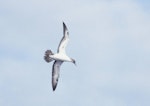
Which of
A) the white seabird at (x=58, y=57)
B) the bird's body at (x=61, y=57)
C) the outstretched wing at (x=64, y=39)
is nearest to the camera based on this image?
the white seabird at (x=58, y=57)

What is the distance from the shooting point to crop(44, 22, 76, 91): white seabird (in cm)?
3017

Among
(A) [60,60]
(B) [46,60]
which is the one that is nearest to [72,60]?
A: (A) [60,60]

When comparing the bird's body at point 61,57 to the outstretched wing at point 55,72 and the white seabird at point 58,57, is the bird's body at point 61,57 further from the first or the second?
the outstretched wing at point 55,72

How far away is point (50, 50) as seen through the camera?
30438 mm

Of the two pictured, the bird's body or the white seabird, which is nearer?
the white seabird

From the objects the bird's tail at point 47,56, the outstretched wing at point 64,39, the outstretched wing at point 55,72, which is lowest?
the outstretched wing at point 55,72

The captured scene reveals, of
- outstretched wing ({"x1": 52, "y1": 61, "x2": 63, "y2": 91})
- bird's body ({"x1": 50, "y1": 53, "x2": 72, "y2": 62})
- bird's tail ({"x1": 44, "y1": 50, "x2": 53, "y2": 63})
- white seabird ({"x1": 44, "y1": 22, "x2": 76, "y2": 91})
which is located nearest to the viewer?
bird's tail ({"x1": 44, "y1": 50, "x2": 53, "y2": 63})

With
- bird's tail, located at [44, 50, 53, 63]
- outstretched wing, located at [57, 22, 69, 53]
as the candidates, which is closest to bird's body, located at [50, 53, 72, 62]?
bird's tail, located at [44, 50, 53, 63]

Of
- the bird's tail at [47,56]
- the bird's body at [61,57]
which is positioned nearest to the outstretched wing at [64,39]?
the bird's body at [61,57]

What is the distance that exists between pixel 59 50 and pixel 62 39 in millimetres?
2291

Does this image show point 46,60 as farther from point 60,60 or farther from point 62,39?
point 62,39

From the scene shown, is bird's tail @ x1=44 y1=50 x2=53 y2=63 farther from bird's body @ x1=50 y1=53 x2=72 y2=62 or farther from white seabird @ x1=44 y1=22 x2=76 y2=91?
bird's body @ x1=50 y1=53 x2=72 y2=62

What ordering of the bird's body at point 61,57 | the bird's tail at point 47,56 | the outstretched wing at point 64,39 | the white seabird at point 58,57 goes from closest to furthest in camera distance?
1. the bird's tail at point 47,56
2. the white seabird at point 58,57
3. the bird's body at point 61,57
4. the outstretched wing at point 64,39

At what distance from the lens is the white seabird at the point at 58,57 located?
30172mm
